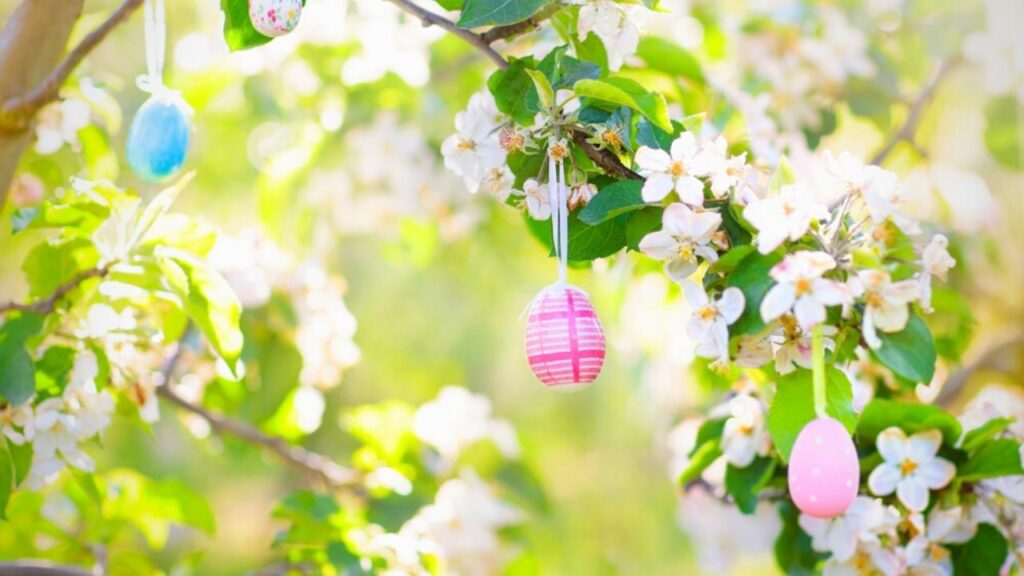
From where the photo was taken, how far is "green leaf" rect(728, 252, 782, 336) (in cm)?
67

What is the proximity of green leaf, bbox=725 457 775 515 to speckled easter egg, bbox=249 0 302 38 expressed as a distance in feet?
1.88

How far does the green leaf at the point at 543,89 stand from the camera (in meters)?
0.75

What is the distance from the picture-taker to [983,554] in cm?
94

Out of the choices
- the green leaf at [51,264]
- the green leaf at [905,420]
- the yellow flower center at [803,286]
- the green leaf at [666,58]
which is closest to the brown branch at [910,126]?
the green leaf at [666,58]

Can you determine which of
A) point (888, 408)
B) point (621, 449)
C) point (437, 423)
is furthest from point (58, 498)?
point (621, 449)

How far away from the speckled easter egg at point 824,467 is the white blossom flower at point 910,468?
9.7 inches

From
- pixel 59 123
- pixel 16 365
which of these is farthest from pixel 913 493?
pixel 59 123

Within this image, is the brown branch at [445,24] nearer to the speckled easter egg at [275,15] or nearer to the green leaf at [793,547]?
the speckled easter egg at [275,15]

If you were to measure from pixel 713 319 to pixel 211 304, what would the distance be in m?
0.41

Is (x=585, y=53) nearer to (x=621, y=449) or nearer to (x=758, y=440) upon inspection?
(x=758, y=440)

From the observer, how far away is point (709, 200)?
753 millimetres

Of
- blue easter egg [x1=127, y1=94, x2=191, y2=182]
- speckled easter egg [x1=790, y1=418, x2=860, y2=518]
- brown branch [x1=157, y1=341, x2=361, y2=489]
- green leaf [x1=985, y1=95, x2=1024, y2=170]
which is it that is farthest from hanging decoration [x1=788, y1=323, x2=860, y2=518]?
green leaf [x1=985, y1=95, x2=1024, y2=170]

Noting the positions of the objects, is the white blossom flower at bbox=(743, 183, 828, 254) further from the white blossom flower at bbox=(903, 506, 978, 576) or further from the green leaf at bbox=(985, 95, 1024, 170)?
the green leaf at bbox=(985, 95, 1024, 170)

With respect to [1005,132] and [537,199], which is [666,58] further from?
[1005,132]
